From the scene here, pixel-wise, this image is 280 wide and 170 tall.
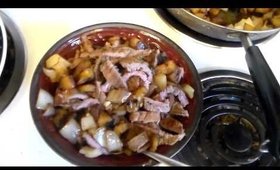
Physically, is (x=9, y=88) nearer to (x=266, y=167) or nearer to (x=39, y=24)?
(x=39, y=24)

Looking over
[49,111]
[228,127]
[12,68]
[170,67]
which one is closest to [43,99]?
[49,111]

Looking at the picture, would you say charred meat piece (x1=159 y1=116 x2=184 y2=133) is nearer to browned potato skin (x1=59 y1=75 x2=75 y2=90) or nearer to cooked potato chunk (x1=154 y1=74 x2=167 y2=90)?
cooked potato chunk (x1=154 y1=74 x2=167 y2=90)

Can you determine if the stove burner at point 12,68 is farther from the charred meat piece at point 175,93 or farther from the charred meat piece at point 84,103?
the charred meat piece at point 175,93

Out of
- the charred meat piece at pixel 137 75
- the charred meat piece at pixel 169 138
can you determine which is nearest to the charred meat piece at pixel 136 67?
the charred meat piece at pixel 137 75

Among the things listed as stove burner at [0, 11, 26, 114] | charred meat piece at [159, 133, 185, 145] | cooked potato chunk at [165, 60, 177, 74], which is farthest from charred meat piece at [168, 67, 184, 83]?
stove burner at [0, 11, 26, 114]

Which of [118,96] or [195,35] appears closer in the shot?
[118,96]

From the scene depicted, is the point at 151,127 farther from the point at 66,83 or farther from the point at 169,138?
the point at 66,83

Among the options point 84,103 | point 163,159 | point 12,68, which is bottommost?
point 163,159
